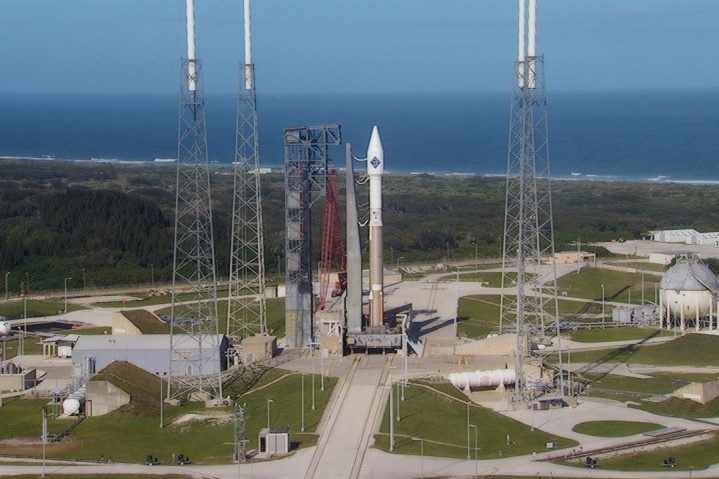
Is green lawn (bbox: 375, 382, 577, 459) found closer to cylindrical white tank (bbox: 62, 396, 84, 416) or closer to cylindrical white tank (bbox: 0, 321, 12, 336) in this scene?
cylindrical white tank (bbox: 62, 396, 84, 416)

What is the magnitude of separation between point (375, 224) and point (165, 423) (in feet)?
59.0

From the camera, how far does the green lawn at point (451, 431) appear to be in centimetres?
5472

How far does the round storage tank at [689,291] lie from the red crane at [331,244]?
1982cm

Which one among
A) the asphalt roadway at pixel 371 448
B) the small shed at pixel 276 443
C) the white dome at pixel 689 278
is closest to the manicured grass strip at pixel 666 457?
the asphalt roadway at pixel 371 448

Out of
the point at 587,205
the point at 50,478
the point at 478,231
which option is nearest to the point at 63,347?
the point at 50,478

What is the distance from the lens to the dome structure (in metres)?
81.9

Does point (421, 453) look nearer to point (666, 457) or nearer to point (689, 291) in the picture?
point (666, 457)

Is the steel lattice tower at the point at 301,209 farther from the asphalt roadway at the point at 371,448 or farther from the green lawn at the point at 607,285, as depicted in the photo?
the green lawn at the point at 607,285

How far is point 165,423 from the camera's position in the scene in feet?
201

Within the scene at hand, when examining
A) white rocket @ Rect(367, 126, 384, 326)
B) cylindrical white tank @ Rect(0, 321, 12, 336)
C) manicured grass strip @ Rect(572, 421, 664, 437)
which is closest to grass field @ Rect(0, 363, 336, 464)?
white rocket @ Rect(367, 126, 384, 326)

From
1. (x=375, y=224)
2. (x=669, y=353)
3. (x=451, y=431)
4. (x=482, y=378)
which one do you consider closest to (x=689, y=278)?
(x=669, y=353)

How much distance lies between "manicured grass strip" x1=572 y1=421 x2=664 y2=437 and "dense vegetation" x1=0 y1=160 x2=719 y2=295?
53.2 metres

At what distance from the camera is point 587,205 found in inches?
6314

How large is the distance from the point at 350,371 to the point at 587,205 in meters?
97.4
